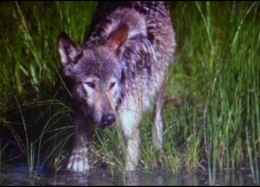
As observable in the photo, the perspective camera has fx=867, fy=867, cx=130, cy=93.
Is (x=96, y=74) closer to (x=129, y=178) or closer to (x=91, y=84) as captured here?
(x=91, y=84)

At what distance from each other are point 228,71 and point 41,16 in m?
2.98

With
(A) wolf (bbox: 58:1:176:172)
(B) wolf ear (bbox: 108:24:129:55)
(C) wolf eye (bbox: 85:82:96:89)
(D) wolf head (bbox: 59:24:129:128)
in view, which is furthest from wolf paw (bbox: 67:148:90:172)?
(B) wolf ear (bbox: 108:24:129:55)

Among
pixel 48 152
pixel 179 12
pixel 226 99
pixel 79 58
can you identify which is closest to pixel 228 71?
pixel 226 99

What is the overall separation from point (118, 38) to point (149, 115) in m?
1.21

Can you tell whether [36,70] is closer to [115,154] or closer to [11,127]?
[11,127]

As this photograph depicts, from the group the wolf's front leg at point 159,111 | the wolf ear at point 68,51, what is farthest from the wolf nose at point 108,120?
the wolf's front leg at point 159,111

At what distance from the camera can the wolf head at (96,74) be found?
729 cm

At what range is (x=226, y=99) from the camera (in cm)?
729

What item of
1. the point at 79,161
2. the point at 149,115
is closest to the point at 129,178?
the point at 79,161

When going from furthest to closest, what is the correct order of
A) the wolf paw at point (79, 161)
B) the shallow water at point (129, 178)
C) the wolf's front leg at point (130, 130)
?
the wolf's front leg at point (130, 130) → the wolf paw at point (79, 161) → the shallow water at point (129, 178)

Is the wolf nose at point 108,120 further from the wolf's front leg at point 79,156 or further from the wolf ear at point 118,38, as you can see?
the wolf ear at point 118,38

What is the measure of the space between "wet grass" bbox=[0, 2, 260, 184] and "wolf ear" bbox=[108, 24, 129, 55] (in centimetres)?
57

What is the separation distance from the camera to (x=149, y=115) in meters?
8.65

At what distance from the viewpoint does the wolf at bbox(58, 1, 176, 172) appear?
7.38 metres
